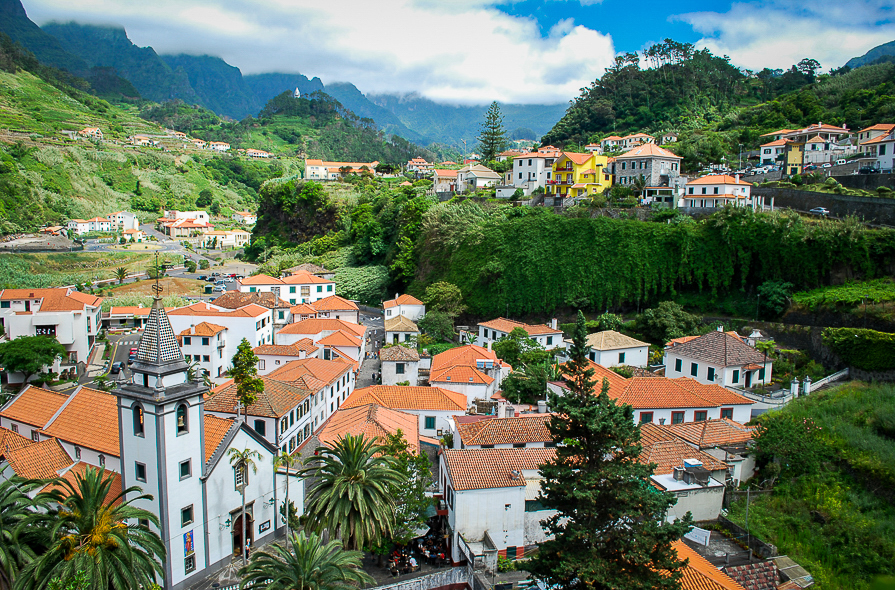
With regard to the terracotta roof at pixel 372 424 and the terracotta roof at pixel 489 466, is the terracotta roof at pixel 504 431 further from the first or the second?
the terracotta roof at pixel 372 424

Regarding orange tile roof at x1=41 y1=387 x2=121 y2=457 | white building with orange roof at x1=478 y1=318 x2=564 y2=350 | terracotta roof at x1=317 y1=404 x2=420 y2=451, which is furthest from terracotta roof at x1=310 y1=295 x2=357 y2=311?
orange tile roof at x1=41 y1=387 x2=121 y2=457

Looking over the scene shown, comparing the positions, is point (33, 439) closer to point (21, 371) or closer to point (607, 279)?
point (21, 371)

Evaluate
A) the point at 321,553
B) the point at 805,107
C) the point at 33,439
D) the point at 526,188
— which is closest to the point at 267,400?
the point at 33,439

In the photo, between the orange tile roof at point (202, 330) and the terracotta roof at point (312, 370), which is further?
the orange tile roof at point (202, 330)

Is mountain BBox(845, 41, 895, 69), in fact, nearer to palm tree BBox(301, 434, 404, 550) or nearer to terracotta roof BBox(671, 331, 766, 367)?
terracotta roof BBox(671, 331, 766, 367)

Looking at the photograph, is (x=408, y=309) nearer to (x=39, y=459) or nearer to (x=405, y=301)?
(x=405, y=301)

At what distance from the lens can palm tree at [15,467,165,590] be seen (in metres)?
12.1

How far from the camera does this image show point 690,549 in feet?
52.4

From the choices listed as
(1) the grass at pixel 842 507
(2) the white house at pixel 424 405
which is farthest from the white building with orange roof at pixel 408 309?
(1) the grass at pixel 842 507

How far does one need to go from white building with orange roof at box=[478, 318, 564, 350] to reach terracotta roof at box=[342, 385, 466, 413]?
1089cm

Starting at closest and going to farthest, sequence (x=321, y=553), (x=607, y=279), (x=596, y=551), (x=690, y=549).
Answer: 1. (x=596, y=551)
2. (x=321, y=553)
3. (x=690, y=549)
4. (x=607, y=279)

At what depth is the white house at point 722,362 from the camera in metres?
29.2

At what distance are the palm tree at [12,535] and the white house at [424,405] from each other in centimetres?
1444

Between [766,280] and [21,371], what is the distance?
51.0 metres
